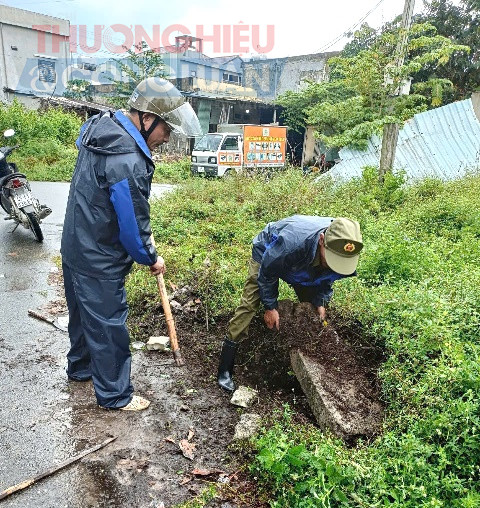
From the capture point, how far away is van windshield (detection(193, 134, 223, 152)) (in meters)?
15.4

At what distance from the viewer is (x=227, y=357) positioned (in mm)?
3346

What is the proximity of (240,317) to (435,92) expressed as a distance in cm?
1560

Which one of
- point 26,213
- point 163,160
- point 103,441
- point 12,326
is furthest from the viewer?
point 163,160

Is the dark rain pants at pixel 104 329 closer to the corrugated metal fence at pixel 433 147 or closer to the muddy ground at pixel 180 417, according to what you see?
the muddy ground at pixel 180 417

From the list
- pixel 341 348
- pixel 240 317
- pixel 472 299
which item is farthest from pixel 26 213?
pixel 472 299

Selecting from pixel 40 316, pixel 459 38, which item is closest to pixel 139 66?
pixel 459 38

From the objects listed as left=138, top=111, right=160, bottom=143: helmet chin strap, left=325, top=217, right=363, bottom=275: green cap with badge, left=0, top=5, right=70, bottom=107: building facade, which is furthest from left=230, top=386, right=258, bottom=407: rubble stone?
left=0, top=5, right=70, bottom=107: building facade

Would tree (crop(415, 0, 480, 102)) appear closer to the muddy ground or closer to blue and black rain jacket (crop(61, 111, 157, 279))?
the muddy ground

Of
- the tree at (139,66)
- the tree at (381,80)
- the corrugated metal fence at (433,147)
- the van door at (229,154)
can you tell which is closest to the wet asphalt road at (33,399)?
the tree at (381,80)

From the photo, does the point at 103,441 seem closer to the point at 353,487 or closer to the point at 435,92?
the point at 353,487

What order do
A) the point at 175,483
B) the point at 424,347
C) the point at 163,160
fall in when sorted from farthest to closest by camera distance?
the point at 163,160, the point at 424,347, the point at 175,483

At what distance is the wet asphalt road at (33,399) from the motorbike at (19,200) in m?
1.04

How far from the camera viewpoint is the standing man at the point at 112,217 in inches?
100

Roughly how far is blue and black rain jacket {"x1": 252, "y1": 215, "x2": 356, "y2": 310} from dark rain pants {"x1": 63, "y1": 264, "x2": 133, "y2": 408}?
1018 mm
